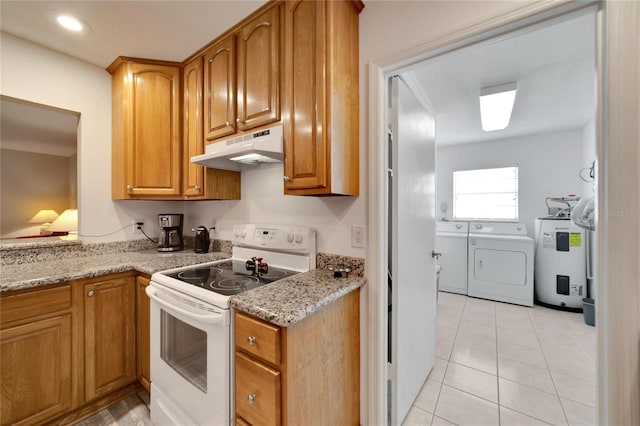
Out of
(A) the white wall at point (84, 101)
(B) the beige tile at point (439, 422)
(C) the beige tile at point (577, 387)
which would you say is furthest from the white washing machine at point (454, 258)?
(A) the white wall at point (84, 101)

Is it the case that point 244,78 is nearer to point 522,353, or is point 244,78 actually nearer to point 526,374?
point 526,374

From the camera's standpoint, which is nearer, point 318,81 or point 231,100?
point 318,81

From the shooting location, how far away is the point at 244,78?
5.23 ft

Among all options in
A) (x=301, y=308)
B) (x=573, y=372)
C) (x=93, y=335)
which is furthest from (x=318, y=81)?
(x=573, y=372)

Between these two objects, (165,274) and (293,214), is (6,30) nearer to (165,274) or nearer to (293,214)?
(165,274)

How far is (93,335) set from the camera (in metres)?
1.55

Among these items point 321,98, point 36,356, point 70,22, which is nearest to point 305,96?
point 321,98

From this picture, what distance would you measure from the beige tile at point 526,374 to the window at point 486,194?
8.53 feet

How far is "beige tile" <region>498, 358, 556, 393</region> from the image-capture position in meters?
1.85

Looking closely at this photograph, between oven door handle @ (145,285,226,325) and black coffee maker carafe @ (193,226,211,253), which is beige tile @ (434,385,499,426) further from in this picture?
black coffee maker carafe @ (193,226,211,253)

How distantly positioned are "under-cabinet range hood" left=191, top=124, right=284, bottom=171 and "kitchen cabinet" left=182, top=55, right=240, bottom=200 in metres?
0.21


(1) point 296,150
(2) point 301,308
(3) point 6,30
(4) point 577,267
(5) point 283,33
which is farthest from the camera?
(4) point 577,267

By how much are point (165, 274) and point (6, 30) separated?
1.93 m

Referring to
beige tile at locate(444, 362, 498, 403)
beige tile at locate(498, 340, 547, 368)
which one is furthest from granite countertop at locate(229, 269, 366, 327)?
beige tile at locate(498, 340, 547, 368)
